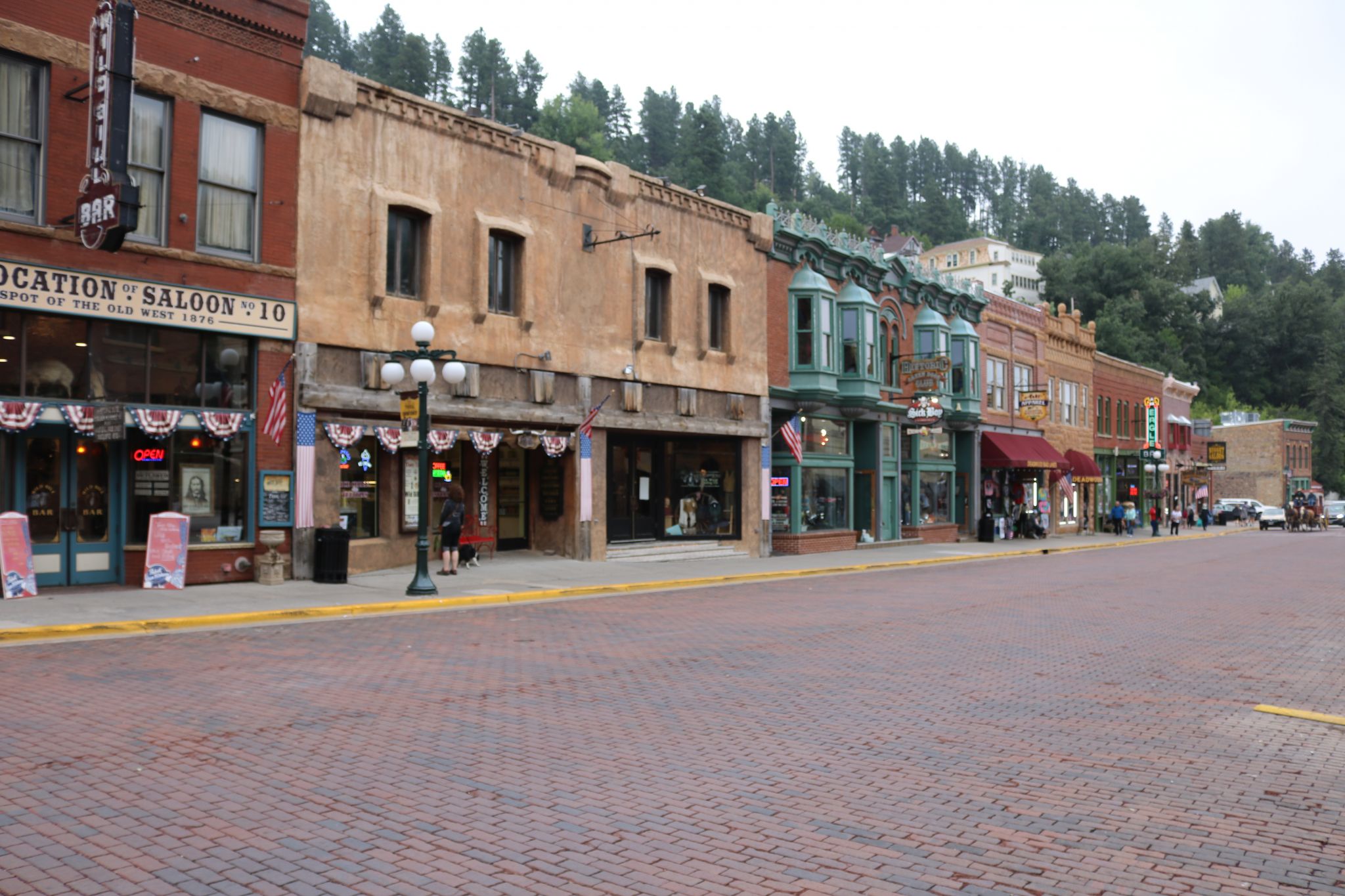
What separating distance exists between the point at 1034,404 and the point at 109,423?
116 feet

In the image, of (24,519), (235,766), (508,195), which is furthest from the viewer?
(508,195)

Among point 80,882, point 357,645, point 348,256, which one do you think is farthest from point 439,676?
point 348,256

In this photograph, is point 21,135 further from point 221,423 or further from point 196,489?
point 196,489

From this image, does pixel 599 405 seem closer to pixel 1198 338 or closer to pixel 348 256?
pixel 348 256

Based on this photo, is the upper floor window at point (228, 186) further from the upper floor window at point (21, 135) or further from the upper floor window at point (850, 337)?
the upper floor window at point (850, 337)

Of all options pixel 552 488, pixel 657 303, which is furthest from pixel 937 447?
pixel 552 488

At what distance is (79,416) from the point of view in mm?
15922

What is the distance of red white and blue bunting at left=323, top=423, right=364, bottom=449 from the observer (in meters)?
19.2

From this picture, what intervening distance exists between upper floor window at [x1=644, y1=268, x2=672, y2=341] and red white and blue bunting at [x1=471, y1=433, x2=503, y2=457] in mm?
6374

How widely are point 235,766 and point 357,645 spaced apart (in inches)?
212

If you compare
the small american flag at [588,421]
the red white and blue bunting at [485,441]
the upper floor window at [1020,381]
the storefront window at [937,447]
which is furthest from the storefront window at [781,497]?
the upper floor window at [1020,381]

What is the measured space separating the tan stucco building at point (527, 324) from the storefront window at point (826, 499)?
2.48 m

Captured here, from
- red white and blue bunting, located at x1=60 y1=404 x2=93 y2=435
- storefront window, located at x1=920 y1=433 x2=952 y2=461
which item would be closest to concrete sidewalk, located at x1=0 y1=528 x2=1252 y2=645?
red white and blue bunting, located at x1=60 y1=404 x2=93 y2=435

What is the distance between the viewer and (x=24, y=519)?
15.1 m
